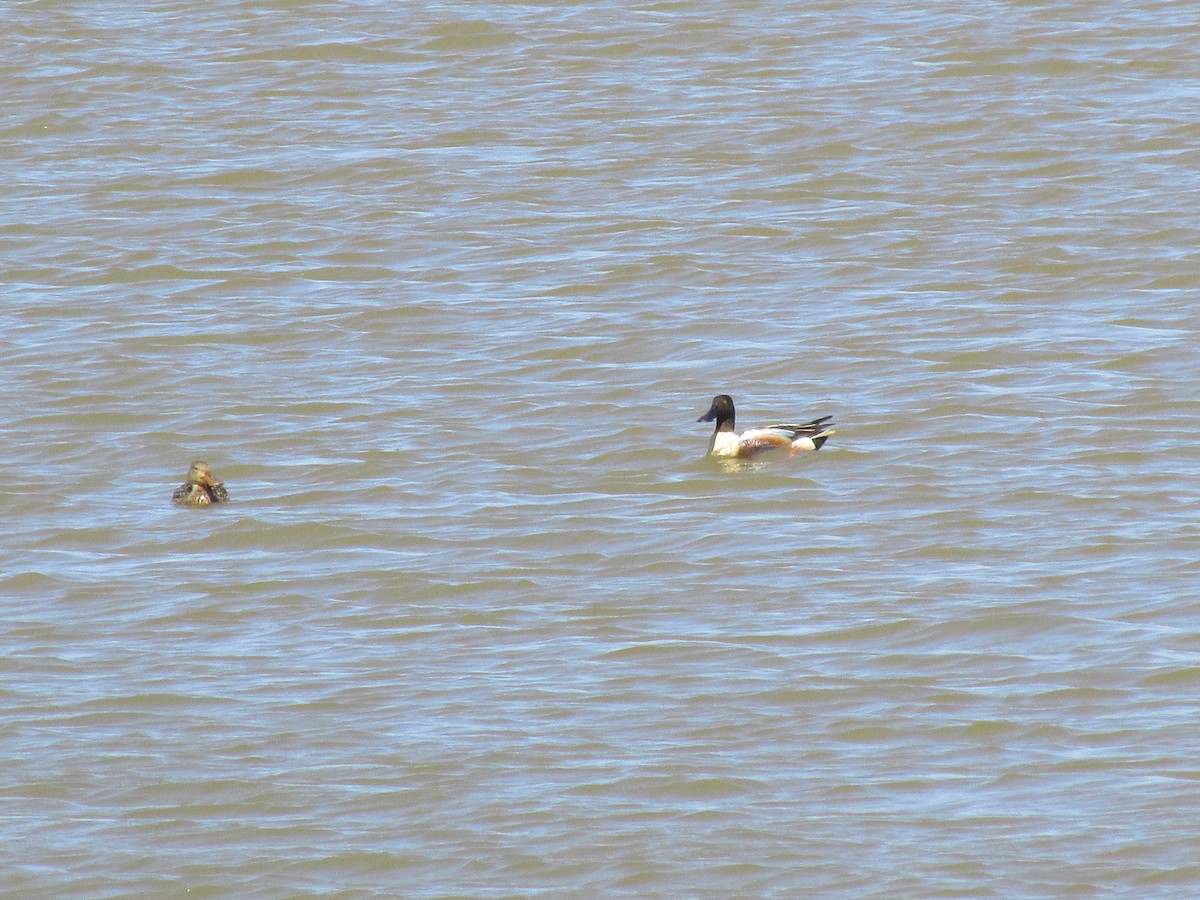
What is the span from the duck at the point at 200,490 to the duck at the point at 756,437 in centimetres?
248

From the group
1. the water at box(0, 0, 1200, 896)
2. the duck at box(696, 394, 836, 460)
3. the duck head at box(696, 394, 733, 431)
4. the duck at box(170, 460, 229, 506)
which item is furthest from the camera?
the duck head at box(696, 394, 733, 431)

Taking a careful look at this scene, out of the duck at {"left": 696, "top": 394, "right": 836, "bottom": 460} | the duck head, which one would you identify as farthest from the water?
the duck head

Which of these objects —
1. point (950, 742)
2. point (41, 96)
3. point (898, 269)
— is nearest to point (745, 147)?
point (898, 269)

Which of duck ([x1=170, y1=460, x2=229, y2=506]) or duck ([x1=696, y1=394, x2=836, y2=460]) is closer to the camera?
duck ([x1=170, y1=460, x2=229, y2=506])

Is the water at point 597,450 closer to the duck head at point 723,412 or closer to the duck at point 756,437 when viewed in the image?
the duck at point 756,437

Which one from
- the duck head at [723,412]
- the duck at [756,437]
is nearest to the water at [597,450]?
the duck at [756,437]

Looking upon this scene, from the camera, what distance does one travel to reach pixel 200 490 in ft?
36.1

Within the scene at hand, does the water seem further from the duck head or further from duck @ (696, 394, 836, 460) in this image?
the duck head

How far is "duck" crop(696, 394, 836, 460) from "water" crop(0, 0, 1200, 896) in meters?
0.12

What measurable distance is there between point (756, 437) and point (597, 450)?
84 centimetres

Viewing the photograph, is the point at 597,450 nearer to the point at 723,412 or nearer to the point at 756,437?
the point at 723,412

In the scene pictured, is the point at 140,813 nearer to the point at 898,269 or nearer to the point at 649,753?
the point at 649,753

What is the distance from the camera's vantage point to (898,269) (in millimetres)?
14477

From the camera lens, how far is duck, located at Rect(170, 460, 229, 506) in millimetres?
10961
